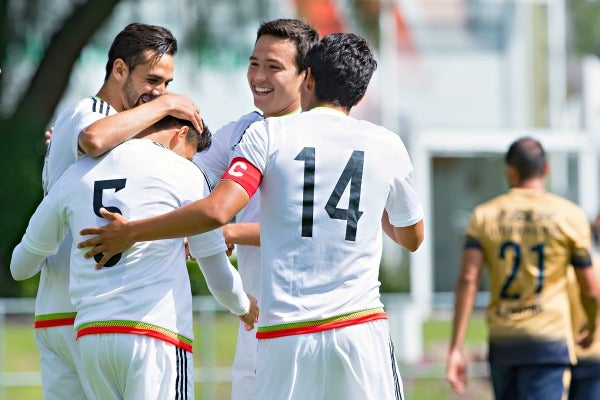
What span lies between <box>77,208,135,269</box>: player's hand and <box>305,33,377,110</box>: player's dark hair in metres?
0.90

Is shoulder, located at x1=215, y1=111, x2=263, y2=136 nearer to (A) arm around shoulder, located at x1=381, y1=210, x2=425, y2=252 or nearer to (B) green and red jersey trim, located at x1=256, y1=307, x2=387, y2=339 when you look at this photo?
(A) arm around shoulder, located at x1=381, y1=210, x2=425, y2=252

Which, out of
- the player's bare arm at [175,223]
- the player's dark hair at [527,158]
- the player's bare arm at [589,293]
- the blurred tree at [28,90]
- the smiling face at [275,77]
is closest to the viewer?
the player's bare arm at [175,223]

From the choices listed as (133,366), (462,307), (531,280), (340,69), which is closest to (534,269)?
(531,280)

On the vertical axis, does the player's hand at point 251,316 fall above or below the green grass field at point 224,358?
above

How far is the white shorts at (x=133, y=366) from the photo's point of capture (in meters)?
4.67

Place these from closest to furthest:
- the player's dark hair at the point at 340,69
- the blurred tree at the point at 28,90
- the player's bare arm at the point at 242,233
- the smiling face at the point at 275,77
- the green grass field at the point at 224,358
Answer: the player's dark hair at the point at 340,69, the player's bare arm at the point at 242,233, the smiling face at the point at 275,77, the green grass field at the point at 224,358, the blurred tree at the point at 28,90

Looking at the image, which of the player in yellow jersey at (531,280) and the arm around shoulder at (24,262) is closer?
the arm around shoulder at (24,262)

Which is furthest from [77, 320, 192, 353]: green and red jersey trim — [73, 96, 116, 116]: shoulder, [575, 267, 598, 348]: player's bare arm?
[575, 267, 598, 348]: player's bare arm

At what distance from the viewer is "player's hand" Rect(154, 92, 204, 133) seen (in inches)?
195

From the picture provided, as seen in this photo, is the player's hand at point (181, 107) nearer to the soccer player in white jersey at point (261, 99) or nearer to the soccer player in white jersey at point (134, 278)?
the soccer player in white jersey at point (134, 278)

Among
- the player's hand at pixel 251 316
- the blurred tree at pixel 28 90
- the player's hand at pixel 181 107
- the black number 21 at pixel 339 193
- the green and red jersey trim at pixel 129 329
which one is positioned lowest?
the green and red jersey trim at pixel 129 329

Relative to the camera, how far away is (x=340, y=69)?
494 centimetres

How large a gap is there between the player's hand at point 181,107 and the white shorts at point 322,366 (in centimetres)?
88

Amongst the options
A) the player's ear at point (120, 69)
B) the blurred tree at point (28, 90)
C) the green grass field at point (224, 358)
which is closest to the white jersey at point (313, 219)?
the player's ear at point (120, 69)
